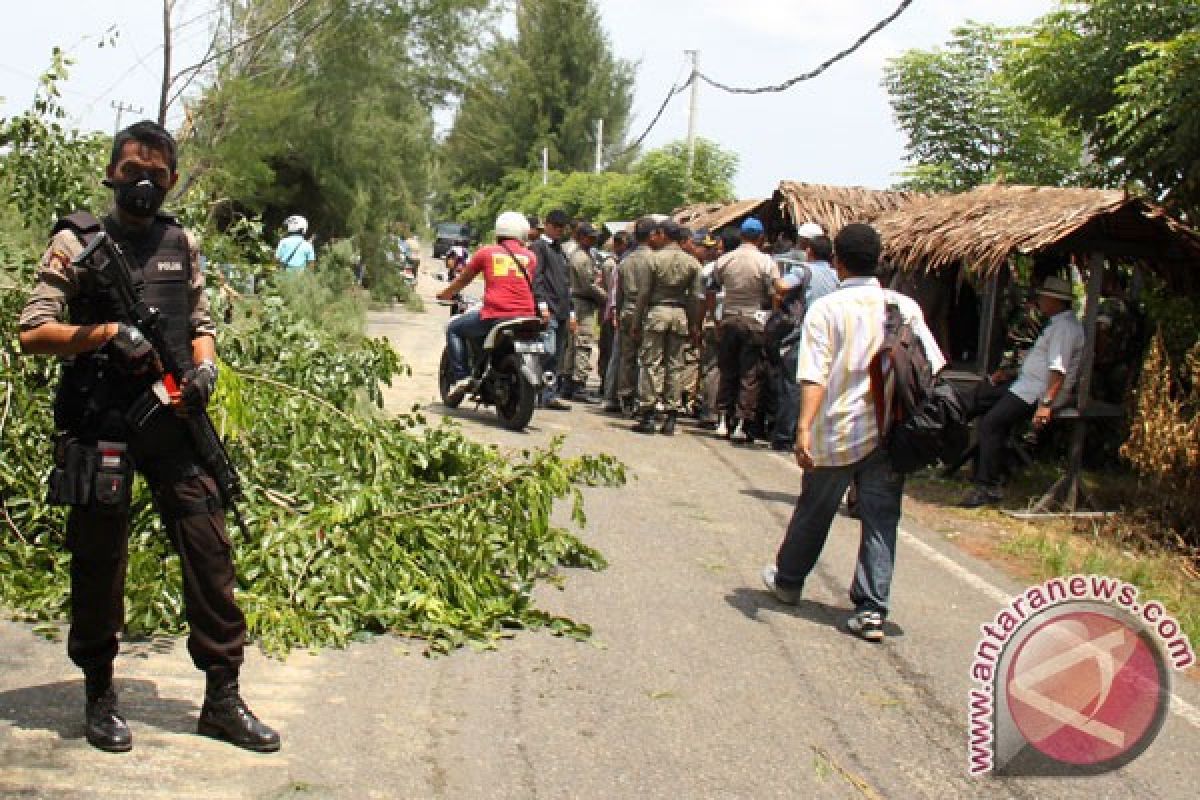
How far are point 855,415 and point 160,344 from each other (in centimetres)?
347

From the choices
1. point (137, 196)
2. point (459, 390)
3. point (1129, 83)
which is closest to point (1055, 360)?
point (1129, 83)

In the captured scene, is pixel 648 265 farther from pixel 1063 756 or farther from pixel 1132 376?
pixel 1063 756

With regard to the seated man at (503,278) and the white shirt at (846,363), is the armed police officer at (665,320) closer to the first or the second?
the seated man at (503,278)

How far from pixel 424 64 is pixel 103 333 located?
71.4ft

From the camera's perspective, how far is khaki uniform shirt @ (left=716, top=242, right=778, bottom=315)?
12945 mm

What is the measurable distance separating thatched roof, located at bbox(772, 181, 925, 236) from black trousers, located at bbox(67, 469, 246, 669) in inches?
471

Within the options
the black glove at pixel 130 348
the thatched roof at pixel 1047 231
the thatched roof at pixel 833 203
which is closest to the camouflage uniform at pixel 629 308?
the thatched roof at pixel 1047 231

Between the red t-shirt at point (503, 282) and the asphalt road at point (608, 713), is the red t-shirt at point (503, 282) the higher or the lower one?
the higher one

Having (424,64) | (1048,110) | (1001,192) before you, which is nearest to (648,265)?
(1001,192)

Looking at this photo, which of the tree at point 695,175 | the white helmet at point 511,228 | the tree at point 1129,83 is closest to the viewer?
the tree at point 1129,83

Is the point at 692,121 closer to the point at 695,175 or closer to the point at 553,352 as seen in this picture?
the point at 695,175

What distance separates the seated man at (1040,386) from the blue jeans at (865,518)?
13.5 ft

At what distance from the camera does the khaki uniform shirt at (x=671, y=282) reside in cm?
1308

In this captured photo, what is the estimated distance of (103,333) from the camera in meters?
4.41
